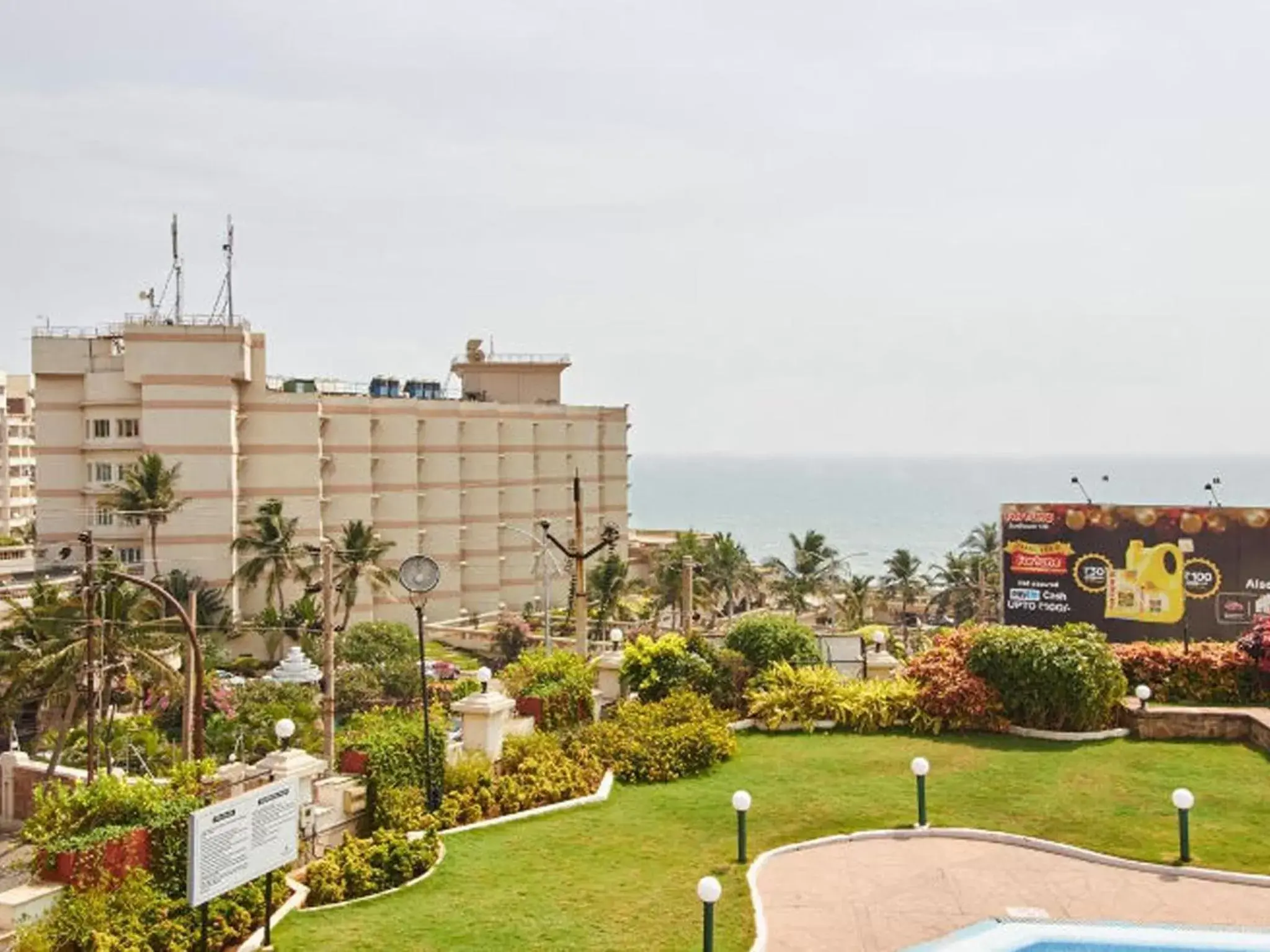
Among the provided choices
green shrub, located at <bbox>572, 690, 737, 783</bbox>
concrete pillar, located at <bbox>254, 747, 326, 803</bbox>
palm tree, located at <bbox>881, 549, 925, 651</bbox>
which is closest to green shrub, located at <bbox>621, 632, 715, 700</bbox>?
green shrub, located at <bbox>572, 690, 737, 783</bbox>

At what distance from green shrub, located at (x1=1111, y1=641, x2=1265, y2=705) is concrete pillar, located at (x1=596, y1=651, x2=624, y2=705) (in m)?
10.7

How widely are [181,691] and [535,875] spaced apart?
68.8 feet

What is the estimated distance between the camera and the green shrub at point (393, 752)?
668 inches

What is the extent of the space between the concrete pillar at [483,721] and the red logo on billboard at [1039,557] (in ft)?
63.1

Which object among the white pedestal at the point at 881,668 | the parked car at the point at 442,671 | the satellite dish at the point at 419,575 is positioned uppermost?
the satellite dish at the point at 419,575

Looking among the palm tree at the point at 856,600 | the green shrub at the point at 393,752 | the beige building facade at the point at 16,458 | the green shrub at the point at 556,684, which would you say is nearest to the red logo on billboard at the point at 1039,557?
the green shrub at the point at 556,684

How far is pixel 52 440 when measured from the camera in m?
55.6

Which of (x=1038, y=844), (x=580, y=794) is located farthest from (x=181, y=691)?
(x=1038, y=844)

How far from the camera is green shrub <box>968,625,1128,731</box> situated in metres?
21.6

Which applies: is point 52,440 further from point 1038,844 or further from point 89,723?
point 1038,844

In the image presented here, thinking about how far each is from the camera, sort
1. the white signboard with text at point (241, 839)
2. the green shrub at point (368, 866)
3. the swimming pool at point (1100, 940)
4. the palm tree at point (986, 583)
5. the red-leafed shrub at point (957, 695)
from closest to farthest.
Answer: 1. the white signboard with text at point (241, 839)
2. the swimming pool at point (1100, 940)
3. the green shrub at point (368, 866)
4. the red-leafed shrub at point (957, 695)
5. the palm tree at point (986, 583)

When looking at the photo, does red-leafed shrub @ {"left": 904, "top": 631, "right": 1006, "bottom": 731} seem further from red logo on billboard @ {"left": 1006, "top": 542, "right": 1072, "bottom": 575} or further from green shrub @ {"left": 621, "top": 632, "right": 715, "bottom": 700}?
red logo on billboard @ {"left": 1006, "top": 542, "right": 1072, "bottom": 575}

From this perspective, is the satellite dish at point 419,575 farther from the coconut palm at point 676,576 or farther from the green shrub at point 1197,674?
the coconut palm at point 676,576

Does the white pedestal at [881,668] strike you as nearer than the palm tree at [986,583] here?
Yes
